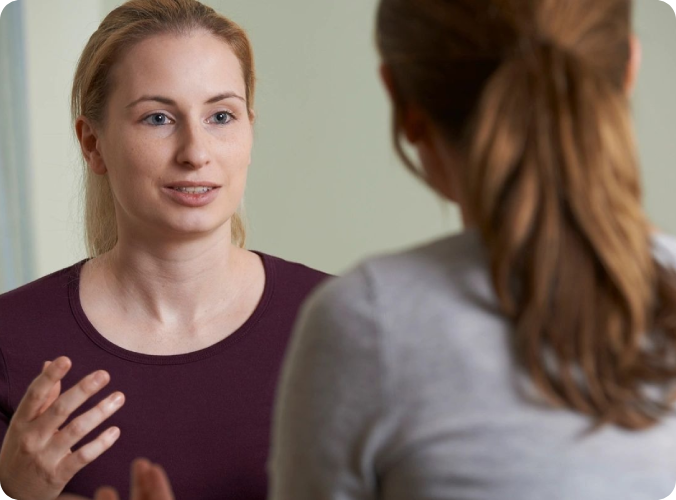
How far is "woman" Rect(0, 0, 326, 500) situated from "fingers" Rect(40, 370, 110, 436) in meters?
0.24

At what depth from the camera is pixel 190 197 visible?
155cm

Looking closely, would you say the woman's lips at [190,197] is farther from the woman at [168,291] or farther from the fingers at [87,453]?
the fingers at [87,453]

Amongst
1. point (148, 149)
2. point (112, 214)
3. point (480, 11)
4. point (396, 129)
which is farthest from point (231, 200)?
point (480, 11)

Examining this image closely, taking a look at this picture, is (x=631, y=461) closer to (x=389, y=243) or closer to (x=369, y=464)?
(x=369, y=464)

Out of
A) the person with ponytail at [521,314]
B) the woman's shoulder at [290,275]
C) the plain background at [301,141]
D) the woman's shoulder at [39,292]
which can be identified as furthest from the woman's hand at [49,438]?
the plain background at [301,141]

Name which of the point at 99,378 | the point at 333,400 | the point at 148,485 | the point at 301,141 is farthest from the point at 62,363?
the point at 301,141

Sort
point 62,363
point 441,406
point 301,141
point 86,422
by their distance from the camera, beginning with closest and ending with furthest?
point 441,406 < point 62,363 < point 86,422 < point 301,141

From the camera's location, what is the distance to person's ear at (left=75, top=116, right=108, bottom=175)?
171cm

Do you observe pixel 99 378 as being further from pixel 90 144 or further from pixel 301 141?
pixel 301 141

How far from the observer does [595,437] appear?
0.67m

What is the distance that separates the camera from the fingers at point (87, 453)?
1.25 m

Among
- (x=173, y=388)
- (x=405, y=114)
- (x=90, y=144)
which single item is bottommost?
(x=173, y=388)

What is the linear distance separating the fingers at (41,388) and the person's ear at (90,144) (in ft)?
1.89

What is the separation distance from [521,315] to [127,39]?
1.19m
